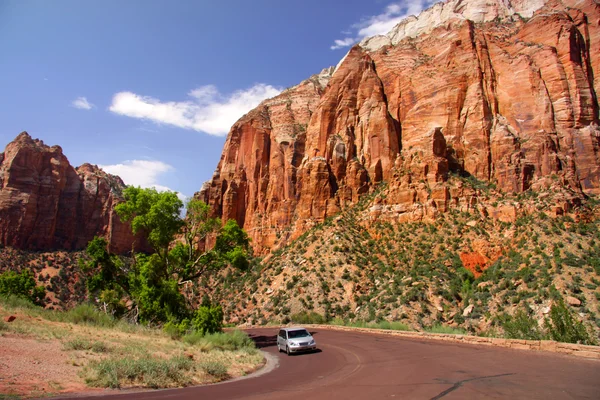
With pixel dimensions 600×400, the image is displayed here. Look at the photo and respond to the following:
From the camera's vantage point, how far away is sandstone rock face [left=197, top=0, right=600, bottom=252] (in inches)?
1789

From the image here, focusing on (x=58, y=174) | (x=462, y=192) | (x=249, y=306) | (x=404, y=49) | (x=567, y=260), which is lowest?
(x=249, y=306)

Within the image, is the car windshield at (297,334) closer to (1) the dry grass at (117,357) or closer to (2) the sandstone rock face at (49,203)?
(1) the dry grass at (117,357)

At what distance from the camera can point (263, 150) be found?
76.6 metres

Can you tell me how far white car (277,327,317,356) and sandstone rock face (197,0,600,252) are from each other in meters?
28.2

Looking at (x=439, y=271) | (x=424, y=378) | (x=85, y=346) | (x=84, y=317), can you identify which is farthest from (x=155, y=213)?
(x=439, y=271)

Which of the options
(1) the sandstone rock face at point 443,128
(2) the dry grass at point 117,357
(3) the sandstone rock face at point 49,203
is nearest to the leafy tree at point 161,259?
(2) the dry grass at point 117,357

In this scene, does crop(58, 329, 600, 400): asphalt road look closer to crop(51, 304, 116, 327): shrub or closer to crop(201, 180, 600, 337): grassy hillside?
crop(51, 304, 116, 327): shrub

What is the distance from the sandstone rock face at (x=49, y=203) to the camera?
79.2 m

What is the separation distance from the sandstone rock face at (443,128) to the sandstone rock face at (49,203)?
3291 centimetres

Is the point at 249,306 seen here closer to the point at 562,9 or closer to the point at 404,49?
the point at 404,49

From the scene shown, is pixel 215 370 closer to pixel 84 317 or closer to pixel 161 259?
pixel 84 317

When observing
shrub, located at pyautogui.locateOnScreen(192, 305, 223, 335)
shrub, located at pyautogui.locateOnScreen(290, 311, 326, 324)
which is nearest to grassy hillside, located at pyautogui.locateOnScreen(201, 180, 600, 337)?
shrub, located at pyautogui.locateOnScreen(290, 311, 326, 324)

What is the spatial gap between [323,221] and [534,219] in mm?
25940

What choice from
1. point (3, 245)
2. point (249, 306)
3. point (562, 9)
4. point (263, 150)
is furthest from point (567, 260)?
point (3, 245)
